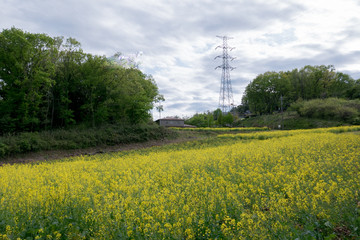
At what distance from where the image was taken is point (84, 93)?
88.3 feet

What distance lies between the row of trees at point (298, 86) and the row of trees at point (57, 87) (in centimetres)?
4525

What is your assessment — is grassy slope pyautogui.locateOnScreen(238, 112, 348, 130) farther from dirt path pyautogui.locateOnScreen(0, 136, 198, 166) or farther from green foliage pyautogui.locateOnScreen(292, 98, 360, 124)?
dirt path pyautogui.locateOnScreen(0, 136, 198, 166)

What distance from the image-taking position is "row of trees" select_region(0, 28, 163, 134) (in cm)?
2138

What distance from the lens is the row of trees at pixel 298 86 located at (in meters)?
62.5

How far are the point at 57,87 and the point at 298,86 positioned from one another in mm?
61184

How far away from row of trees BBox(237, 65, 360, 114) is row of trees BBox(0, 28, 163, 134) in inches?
1781

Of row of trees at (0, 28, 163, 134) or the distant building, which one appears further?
the distant building

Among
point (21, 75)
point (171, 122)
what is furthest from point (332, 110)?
point (21, 75)

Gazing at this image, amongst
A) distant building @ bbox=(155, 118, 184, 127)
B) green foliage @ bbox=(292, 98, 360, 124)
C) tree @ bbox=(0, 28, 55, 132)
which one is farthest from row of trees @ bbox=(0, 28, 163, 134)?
green foliage @ bbox=(292, 98, 360, 124)

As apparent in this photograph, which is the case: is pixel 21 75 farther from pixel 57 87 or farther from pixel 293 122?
pixel 293 122

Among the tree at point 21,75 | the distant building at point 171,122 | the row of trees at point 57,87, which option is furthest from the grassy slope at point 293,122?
the tree at point 21,75

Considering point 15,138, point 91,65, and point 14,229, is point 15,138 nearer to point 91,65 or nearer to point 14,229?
point 91,65

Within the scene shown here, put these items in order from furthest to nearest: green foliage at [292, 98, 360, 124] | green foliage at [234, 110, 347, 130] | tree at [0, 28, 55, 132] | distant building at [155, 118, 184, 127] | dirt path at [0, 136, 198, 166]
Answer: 1. distant building at [155, 118, 184, 127]
2. green foliage at [234, 110, 347, 130]
3. green foliage at [292, 98, 360, 124]
4. tree at [0, 28, 55, 132]
5. dirt path at [0, 136, 198, 166]

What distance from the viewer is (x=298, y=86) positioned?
218 feet
